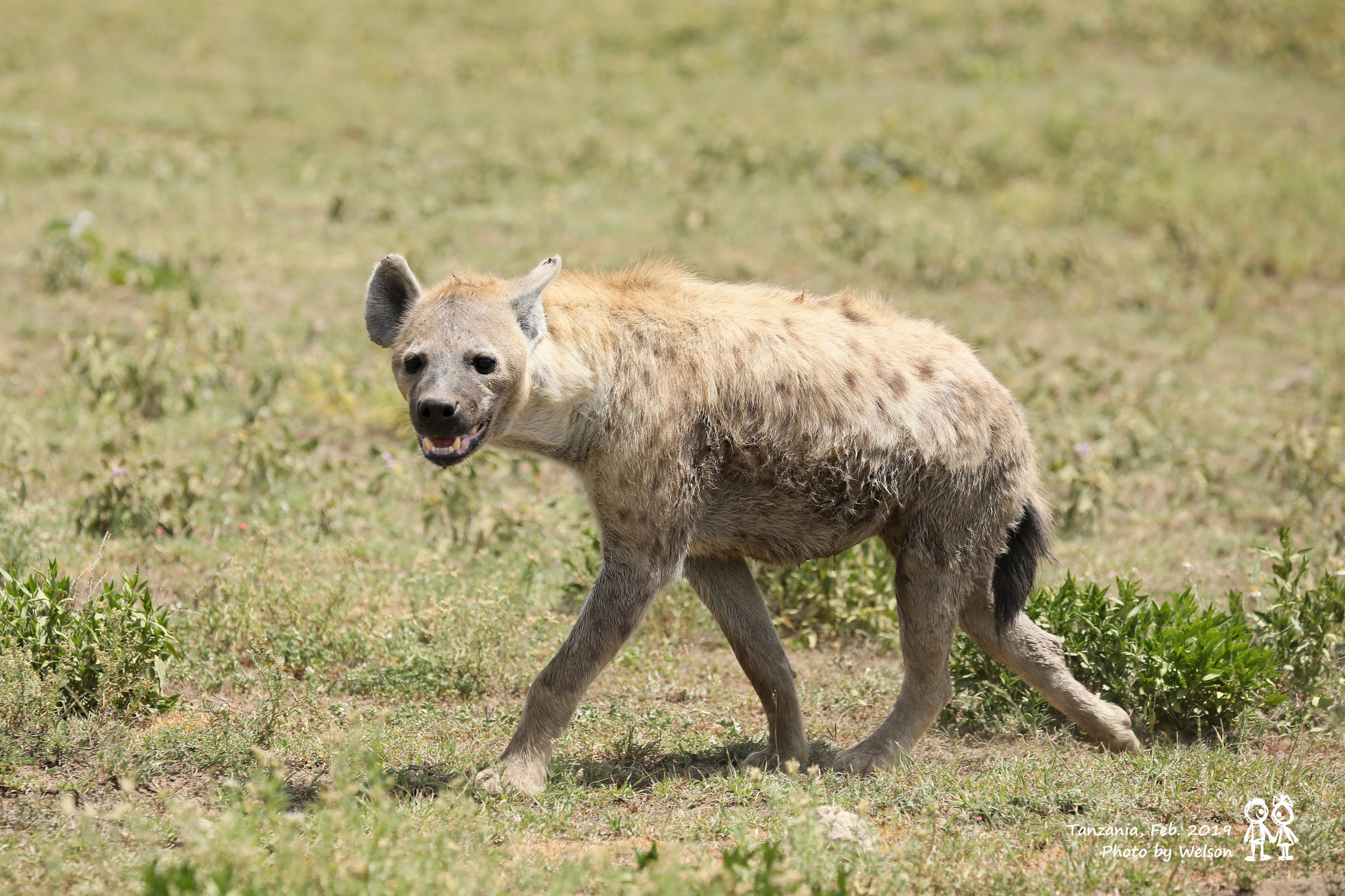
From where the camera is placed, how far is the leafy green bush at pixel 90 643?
4.59 meters

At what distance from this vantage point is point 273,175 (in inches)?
543

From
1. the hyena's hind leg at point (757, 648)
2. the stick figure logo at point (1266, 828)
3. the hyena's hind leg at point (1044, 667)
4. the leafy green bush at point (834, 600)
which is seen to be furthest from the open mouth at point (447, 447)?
the stick figure logo at point (1266, 828)

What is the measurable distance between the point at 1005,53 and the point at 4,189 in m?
13.1

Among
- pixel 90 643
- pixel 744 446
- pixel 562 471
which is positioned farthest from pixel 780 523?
pixel 562 471

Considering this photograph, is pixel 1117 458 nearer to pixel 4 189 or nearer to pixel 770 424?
pixel 770 424

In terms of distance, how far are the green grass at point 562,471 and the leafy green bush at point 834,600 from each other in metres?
0.02

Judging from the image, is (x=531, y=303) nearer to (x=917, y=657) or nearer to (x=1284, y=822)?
(x=917, y=657)

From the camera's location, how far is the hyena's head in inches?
158

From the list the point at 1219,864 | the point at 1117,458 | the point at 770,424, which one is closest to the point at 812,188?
the point at 1117,458

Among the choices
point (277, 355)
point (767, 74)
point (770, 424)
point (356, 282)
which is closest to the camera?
point (770, 424)

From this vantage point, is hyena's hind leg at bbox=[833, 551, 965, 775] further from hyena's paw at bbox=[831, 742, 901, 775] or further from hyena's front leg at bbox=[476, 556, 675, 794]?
hyena's front leg at bbox=[476, 556, 675, 794]

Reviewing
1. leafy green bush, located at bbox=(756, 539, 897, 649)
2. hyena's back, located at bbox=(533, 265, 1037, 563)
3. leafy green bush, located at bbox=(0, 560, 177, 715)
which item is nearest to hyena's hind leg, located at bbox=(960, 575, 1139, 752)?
hyena's back, located at bbox=(533, 265, 1037, 563)

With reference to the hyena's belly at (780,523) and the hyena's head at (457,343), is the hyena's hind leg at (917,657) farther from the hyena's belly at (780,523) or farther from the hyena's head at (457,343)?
the hyena's head at (457,343)

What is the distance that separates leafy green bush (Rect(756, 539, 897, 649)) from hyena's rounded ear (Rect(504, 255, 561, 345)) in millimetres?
2173
